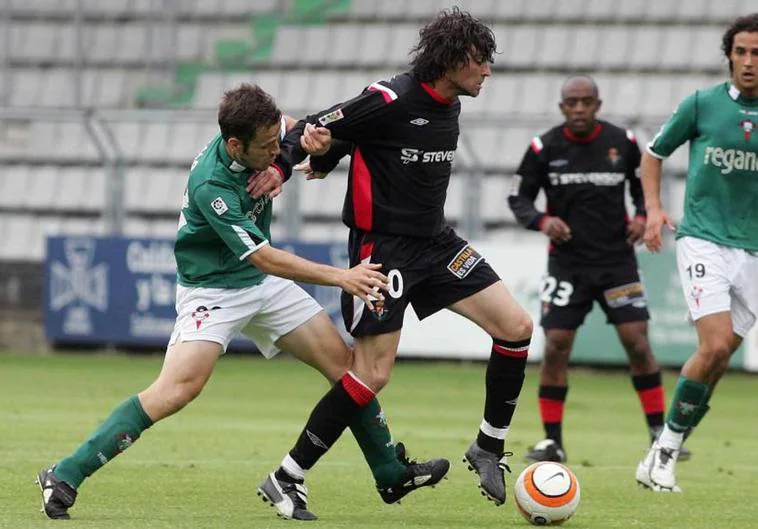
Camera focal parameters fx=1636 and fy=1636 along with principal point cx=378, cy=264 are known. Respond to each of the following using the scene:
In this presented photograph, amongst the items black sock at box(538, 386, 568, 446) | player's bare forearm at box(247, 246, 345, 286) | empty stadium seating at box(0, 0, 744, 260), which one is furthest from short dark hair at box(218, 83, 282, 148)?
empty stadium seating at box(0, 0, 744, 260)

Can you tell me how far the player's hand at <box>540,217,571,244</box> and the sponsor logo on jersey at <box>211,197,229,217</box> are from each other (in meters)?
3.86

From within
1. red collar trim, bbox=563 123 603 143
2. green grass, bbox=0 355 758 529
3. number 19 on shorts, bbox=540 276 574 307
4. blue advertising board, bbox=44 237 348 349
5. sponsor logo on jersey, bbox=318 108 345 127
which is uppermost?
sponsor logo on jersey, bbox=318 108 345 127

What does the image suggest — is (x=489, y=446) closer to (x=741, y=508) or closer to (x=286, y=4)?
(x=741, y=508)

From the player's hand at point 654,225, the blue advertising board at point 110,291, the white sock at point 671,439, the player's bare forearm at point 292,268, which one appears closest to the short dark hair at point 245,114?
the player's bare forearm at point 292,268

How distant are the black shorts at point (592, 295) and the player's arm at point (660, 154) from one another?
5.54 ft

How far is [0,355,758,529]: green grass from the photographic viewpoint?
24.1ft

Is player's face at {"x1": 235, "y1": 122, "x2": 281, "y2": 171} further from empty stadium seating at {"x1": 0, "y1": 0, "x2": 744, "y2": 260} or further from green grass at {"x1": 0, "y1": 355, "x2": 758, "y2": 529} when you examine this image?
empty stadium seating at {"x1": 0, "y1": 0, "x2": 744, "y2": 260}

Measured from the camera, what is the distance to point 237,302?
24.0 ft

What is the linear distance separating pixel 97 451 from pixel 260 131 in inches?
60.6

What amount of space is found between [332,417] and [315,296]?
9697 mm

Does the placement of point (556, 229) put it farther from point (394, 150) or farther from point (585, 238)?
point (394, 150)

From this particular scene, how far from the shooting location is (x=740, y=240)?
8422mm

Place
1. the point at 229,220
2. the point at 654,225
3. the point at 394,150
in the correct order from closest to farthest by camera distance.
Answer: the point at 229,220
the point at 394,150
the point at 654,225

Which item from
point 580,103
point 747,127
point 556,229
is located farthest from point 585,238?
point 747,127
